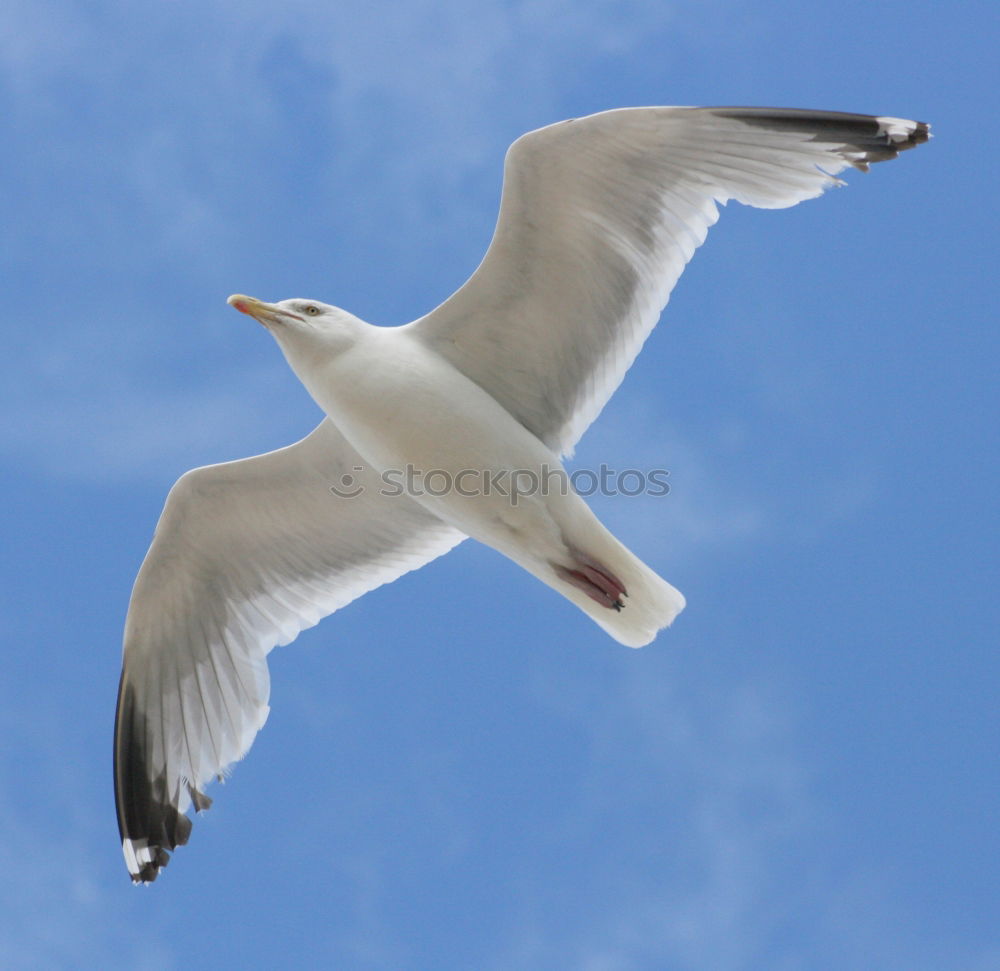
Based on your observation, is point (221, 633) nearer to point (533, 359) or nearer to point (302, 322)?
point (302, 322)

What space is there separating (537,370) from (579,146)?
3.36 ft

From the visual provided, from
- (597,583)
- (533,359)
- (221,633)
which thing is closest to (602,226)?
(533,359)

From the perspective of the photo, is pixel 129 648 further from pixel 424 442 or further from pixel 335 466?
pixel 424 442

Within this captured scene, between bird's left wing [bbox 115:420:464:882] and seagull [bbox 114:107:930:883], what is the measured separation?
0.04 m

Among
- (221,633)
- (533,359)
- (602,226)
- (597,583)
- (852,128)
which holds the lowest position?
(221,633)

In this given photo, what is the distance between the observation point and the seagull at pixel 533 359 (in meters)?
6.12

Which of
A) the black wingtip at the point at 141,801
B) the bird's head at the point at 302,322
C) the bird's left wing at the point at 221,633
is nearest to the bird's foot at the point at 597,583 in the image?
the bird's left wing at the point at 221,633

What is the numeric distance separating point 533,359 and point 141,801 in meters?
2.91

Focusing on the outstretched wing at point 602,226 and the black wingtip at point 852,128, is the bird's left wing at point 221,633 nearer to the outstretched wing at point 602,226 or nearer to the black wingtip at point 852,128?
the outstretched wing at point 602,226

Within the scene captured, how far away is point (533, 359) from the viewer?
21.6 feet

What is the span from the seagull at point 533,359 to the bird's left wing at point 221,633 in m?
0.04

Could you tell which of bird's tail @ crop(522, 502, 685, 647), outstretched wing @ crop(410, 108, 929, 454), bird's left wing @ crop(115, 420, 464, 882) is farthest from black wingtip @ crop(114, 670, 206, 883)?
outstretched wing @ crop(410, 108, 929, 454)

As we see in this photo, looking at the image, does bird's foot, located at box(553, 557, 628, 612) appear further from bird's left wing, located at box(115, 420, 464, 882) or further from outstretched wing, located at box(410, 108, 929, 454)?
bird's left wing, located at box(115, 420, 464, 882)

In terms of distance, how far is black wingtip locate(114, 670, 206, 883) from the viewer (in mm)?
7250
